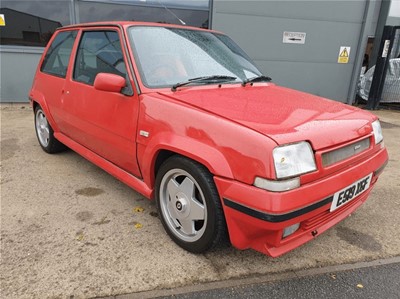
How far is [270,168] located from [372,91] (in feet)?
27.8

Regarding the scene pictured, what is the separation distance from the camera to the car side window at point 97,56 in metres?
2.83

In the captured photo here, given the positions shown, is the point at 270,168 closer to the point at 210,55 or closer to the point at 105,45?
the point at 210,55

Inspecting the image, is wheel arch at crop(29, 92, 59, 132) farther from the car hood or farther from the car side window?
the car hood

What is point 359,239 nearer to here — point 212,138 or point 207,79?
point 212,138

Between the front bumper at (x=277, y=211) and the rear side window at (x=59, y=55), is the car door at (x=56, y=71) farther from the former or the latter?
the front bumper at (x=277, y=211)

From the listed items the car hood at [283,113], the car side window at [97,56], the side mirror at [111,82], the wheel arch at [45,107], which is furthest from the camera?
the wheel arch at [45,107]

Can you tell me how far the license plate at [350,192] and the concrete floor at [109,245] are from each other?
0.52m

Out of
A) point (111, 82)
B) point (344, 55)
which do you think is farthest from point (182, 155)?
point (344, 55)

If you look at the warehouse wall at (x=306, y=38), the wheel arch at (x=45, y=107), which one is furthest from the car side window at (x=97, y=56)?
the warehouse wall at (x=306, y=38)

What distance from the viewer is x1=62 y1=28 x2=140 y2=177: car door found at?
8.79 ft

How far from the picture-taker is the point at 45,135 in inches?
175

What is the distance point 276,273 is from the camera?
2.26 metres

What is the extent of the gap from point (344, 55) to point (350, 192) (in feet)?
26.8

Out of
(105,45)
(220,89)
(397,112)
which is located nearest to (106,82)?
(105,45)
